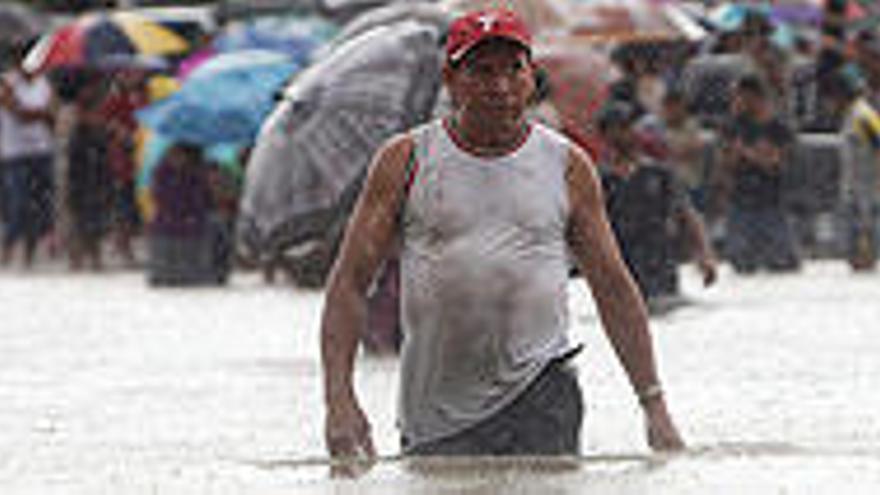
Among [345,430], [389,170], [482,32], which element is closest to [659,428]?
[345,430]

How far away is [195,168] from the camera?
26016 millimetres

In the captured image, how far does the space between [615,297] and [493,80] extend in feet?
2.30

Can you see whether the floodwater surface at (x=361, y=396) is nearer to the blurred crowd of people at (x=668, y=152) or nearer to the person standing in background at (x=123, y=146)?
the blurred crowd of people at (x=668, y=152)

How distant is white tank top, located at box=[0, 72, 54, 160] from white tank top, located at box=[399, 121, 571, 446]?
22.2 metres

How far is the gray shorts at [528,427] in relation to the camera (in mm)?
8023

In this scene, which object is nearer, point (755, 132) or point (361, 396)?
point (361, 396)

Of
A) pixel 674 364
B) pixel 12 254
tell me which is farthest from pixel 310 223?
pixel 12 254

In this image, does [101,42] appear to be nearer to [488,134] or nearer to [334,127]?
[334,127]

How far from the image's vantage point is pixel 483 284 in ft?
26.3

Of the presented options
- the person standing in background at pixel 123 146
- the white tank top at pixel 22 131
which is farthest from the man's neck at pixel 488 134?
the white tank top at pixel 22 131

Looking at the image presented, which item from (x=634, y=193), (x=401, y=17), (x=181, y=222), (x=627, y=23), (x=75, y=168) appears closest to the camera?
(x=401, y=17)

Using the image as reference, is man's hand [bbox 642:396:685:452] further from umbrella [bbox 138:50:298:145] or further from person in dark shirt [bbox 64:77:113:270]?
person in dark shirt [bbox 64:77:113:270]

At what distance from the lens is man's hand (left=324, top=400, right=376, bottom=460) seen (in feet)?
25.7

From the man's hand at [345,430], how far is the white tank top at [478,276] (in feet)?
0.73
